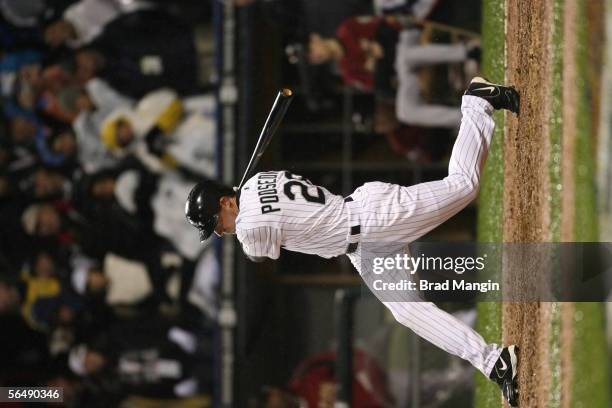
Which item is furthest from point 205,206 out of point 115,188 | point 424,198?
point 115,188

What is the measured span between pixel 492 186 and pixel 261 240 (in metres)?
1.75

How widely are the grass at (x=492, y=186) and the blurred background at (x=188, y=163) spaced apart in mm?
314

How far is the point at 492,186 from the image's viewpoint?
4418 millimetres

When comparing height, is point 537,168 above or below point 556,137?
below

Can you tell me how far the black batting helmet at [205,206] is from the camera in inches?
121

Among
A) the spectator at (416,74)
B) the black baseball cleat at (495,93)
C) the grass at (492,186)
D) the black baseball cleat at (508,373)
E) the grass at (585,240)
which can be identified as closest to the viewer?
the grass at (585,240)

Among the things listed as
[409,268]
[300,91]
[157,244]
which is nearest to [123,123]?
[157,244]

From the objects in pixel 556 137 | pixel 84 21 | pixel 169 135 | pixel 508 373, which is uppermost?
pixel 84 21

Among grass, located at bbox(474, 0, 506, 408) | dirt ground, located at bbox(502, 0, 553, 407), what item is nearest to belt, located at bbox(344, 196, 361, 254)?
dirt ground, located at bbox(502, 0, 553, 407)

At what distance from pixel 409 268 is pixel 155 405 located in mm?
3110

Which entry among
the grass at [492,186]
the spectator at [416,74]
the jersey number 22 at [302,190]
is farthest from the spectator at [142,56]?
the jersey number 22 at [302,190]

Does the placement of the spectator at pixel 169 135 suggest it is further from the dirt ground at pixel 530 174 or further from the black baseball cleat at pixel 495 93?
the black baseball cleat at pixel 495 93

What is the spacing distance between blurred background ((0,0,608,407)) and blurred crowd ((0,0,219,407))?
0.03ft

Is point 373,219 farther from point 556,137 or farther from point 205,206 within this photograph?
point 556,137
